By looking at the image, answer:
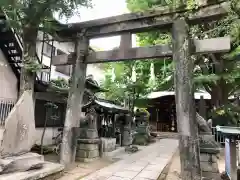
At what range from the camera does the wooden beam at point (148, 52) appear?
6.77m

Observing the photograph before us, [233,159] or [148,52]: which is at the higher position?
[148,52]

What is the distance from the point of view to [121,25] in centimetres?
842

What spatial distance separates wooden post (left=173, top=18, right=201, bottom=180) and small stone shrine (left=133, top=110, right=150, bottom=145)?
1075 centimetres

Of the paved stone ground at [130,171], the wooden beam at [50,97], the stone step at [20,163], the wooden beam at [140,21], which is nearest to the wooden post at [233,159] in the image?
the paved stone ground at [130,171]

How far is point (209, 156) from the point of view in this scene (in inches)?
298

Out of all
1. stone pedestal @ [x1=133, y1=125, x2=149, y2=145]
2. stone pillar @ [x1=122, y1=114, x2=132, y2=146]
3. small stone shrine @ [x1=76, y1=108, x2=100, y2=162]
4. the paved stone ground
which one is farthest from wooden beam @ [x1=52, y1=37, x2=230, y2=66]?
stone pedestal @ [x1=133, y1=125, x2=149, y2=145]

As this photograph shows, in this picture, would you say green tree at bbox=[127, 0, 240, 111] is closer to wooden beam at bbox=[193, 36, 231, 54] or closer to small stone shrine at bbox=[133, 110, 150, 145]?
wooden beam at bbox=[193, 36, 231, 54]

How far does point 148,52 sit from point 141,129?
37.1 feet

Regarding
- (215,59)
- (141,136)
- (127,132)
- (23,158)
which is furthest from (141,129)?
(23,158)

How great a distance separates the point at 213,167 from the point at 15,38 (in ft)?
31.2

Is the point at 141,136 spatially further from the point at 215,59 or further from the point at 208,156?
the point at 208,156

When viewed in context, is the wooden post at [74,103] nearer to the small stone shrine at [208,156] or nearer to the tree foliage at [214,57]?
the tree foliage at [214,57]

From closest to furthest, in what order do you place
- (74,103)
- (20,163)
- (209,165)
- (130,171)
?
(20,163) → (209,165) → (130,171) → (74,103)

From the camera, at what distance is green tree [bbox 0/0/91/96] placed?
24.0ft
